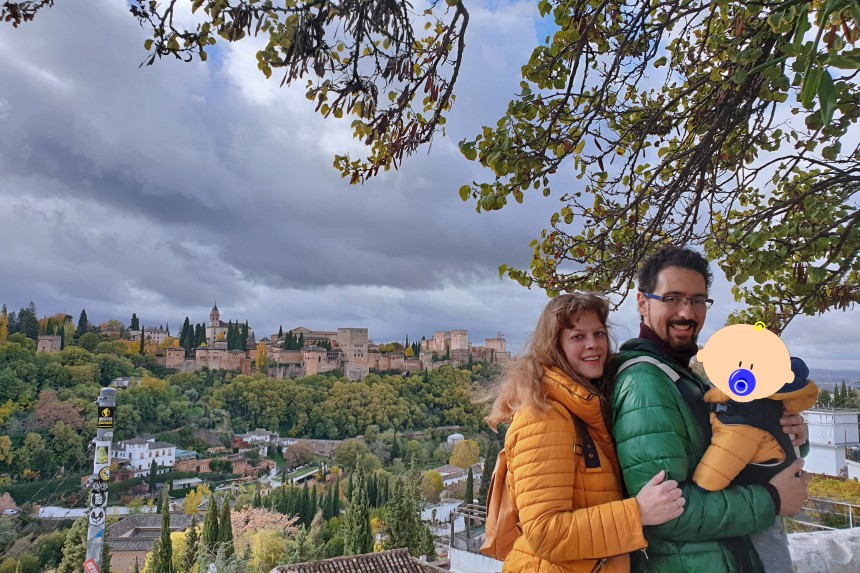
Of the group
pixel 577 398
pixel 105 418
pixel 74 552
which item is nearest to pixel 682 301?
pixel 577 398

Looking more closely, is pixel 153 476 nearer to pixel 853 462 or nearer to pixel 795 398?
pixel 853 462

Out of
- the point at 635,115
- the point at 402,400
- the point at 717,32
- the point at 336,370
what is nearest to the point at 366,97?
the point at 635,115

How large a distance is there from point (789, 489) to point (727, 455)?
15 cm

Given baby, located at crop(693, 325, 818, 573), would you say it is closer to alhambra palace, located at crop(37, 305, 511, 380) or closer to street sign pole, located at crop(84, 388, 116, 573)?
street sign pole, located at crop(84, 388, 116, 573)

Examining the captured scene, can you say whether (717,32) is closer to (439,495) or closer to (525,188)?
(525,188)

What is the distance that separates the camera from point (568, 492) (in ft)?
3.69

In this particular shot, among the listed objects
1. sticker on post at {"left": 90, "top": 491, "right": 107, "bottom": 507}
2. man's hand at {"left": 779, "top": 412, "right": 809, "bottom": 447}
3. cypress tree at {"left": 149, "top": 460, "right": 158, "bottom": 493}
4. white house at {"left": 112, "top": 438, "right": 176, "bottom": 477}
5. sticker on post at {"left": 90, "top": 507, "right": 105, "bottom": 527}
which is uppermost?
man's hand at {"left": 779, "top": 412, "right": 809, "bottom": 447}

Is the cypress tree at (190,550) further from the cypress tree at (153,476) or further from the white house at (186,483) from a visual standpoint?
the white house at (186,483)

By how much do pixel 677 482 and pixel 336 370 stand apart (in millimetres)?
61258

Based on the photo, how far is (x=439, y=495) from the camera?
1432 inches

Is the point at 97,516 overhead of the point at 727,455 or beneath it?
beneath

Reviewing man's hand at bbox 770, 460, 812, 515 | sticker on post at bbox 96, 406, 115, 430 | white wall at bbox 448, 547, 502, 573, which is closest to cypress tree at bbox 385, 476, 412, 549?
white wall at bbox 448, 547, 502, 573

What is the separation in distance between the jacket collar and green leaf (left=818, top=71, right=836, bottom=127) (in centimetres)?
63

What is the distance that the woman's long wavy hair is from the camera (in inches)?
49.3
